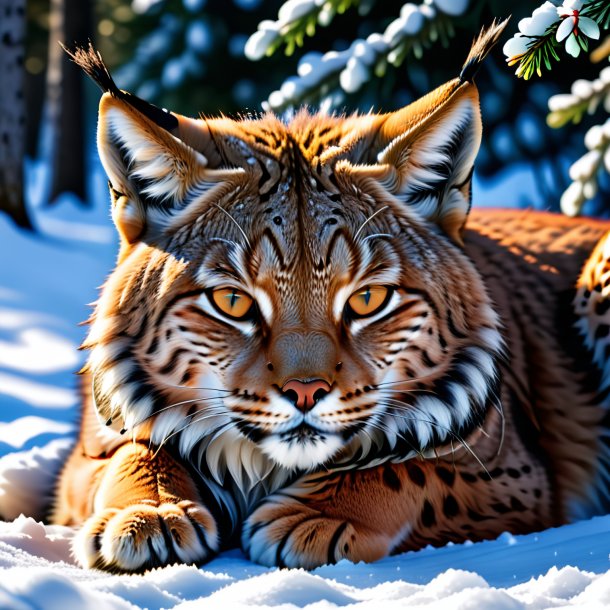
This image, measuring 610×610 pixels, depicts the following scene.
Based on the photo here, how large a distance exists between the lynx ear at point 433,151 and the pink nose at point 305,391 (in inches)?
33.3

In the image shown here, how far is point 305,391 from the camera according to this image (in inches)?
119

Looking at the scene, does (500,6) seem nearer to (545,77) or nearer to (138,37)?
(545,77)

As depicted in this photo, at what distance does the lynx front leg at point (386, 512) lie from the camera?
3.20 meters

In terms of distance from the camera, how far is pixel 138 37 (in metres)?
11.9

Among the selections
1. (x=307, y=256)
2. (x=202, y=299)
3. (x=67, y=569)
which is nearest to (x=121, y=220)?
(x=202, y=299)

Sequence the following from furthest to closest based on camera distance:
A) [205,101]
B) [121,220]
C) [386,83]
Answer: [205,101]
[386,83]
[121,220]

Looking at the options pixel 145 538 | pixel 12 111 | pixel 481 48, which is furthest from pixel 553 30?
pixel 12 111

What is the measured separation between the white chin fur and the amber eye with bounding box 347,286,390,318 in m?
0.43

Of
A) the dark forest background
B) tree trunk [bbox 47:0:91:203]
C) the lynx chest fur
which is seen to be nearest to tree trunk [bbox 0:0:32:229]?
the dark forest background

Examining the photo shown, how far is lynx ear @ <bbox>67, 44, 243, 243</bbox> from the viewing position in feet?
10.9

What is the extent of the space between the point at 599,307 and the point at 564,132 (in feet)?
19.3

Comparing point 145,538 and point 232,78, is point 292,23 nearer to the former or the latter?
point 145,538

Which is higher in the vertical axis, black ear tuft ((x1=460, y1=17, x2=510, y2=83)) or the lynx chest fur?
black ear tuft ((x1=460, y1=17, x2=510, y2=83))

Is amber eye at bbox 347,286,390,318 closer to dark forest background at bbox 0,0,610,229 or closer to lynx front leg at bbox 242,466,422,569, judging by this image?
lynx front leg at bbox 242,466,422,569
